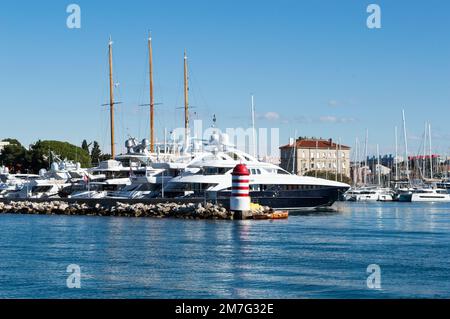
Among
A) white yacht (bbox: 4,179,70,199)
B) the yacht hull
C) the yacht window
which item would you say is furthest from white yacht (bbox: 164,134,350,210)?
the yacht window

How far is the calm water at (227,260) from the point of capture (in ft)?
75.2

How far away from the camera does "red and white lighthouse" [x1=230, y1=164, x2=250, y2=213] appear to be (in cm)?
5016

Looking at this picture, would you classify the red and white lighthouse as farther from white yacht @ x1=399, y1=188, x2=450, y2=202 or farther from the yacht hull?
white yacht @ x1=399, y1=188, x2=450, y2=202

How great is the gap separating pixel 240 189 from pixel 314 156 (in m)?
101

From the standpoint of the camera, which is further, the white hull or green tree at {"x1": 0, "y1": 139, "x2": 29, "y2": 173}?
green tree at {"x1": 0, "y1": 139, "x2": 29, "y2": 173}

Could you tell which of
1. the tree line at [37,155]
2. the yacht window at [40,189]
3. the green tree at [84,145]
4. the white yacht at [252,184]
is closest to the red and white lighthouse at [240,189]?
the white yacht at [252,184]

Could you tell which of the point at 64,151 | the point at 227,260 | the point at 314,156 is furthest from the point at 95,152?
the point at 227,260

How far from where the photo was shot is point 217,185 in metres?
63.4

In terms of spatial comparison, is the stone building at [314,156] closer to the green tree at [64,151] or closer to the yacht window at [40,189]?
the green tree at [64,151]

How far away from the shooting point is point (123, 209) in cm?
6309

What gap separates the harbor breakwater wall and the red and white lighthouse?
0.96m
